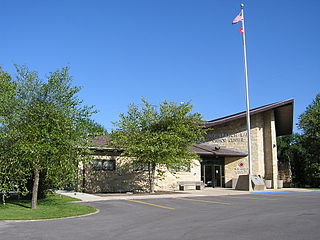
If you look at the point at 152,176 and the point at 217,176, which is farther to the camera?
the point at 217,176

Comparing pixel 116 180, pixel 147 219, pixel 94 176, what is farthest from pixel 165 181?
pixel 147 219

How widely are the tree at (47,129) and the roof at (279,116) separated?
15.1 meters

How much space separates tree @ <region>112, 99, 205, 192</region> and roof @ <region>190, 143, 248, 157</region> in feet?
17.6

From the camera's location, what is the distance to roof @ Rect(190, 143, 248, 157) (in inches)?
→ 1130

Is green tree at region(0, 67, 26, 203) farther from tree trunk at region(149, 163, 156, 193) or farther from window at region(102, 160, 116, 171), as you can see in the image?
tree trunk at region(149, 163, 156, 193)

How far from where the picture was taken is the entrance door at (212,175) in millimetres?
30156

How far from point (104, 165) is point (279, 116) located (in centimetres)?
1981

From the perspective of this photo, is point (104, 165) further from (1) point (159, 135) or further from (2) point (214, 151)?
(2) point (214, 151)

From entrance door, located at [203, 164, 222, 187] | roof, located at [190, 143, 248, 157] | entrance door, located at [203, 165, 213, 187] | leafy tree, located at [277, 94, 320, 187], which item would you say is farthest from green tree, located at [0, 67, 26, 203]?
leafy tree, located at [277, 94, 320, 187]

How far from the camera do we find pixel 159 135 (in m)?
21.4

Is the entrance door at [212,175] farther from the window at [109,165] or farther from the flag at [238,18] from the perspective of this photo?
the flag at [238,18]

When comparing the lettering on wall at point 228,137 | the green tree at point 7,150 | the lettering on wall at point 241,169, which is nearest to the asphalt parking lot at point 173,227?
the green tree at point 7,150

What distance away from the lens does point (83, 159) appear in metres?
13.7

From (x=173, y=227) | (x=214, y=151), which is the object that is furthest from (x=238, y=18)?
(x=173, y=227)
